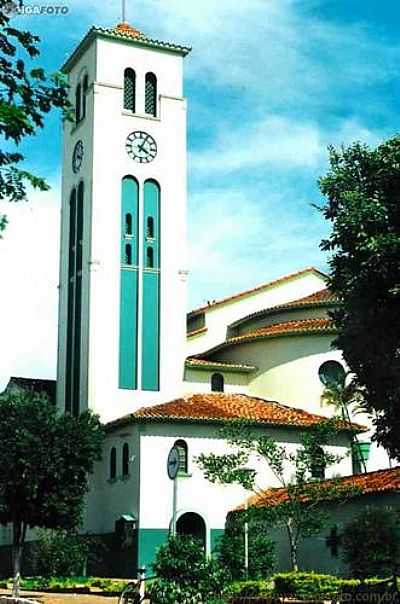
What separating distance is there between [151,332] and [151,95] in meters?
13.1

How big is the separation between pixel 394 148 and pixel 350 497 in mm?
17656

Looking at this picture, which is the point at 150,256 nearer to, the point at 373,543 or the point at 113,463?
the point at 113,463

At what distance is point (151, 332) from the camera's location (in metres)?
51.2

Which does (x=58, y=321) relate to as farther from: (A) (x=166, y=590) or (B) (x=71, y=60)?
(A) (x=166, y=590)

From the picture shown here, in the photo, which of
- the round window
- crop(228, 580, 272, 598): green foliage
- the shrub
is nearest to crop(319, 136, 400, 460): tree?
crop(228, 580, 272, 598): green foliage

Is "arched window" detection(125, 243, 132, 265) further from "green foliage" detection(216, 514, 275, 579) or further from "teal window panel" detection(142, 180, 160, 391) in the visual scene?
"green foliage" detection(216, 514, 275, 579)

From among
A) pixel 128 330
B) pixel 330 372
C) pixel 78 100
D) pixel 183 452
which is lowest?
pixel 183 452

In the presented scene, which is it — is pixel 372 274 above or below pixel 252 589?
above

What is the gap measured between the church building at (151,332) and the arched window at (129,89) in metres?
0.07

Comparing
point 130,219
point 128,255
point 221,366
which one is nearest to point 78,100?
point 130,219

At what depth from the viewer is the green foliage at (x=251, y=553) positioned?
37906 mm

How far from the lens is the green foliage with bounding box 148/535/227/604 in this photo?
65.3 feet

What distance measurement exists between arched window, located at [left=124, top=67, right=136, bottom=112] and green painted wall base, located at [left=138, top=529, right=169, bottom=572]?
73.7 feet

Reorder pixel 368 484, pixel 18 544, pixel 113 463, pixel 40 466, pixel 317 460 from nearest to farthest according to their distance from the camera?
pixel 368 484
pixel 317 460
pixel 18 544
pixel 40 466
pixel 113 463
